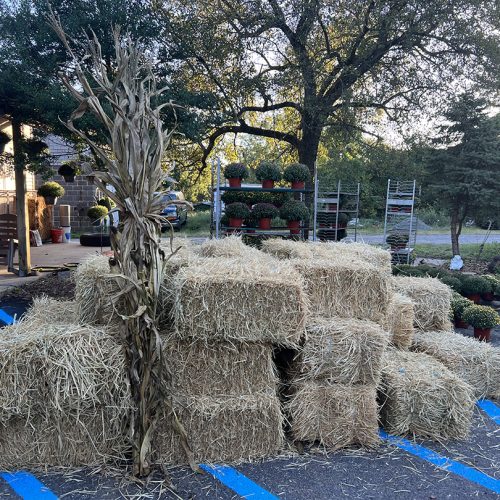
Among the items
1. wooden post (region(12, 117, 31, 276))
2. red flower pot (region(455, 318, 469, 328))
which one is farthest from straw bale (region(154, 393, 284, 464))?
wooden post (region(12, 117, 31, 276))

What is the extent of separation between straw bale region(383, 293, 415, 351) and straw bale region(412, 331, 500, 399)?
245 mm

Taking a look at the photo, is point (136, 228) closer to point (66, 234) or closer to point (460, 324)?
point (460, 324)

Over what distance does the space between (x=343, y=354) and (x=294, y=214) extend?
5.28 metres

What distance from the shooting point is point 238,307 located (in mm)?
2744

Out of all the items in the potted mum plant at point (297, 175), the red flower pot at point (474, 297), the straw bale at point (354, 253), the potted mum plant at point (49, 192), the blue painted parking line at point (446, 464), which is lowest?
the blue painted parking line at point (446, 464)

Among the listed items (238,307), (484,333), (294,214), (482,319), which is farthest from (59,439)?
(294,214)

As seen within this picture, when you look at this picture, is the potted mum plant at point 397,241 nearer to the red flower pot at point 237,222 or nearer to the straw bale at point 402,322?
the red flower pot at point 237,222

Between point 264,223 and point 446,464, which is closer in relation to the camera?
point 446,464

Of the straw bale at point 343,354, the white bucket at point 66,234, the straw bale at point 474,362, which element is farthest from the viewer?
the white bucket at point 66,234

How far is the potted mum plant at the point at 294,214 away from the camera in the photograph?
8125 millimetres

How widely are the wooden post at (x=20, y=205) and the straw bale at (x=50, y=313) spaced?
443 cm

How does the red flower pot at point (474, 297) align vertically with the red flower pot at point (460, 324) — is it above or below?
above

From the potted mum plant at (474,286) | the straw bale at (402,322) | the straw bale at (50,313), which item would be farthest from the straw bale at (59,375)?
the potted mum plant at (474,286)

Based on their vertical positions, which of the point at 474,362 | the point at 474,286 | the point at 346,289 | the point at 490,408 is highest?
the point at 346,289
